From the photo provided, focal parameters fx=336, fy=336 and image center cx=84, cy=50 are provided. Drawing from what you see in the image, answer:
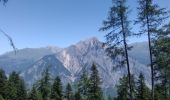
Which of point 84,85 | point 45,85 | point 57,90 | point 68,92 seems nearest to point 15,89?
point 45,85

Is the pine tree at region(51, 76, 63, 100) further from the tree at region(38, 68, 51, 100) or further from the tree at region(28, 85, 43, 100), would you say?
the tree at region(28, 85, 43, 100)

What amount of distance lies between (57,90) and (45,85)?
3.09m

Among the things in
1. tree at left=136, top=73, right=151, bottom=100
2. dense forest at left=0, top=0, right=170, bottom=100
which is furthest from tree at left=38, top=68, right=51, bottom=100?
tree at left=136, top=73, right=151, bottom=100

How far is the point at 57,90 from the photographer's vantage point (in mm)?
75000

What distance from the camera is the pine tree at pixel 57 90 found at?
74.4 m

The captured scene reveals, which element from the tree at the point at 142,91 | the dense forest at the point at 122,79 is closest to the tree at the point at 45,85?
the dense forest at the point at 122,79

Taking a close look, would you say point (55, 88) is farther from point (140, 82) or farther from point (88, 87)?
point (140, 82)

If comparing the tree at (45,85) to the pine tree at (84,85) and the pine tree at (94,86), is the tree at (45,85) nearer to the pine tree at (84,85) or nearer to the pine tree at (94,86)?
the pine tree at (84,85)

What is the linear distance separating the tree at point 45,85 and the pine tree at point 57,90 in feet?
6.07

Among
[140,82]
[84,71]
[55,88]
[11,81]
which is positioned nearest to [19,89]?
[11,81]

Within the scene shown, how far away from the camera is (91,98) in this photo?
67.2 metres

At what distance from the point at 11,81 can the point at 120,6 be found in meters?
53.8

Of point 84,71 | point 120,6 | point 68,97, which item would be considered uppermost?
point 120,6

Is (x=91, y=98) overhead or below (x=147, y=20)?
below
